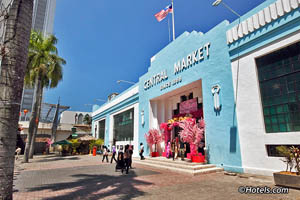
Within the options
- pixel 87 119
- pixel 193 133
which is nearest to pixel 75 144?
pixel 193 133

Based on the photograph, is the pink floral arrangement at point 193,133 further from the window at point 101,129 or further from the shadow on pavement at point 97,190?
the window at point 101,129

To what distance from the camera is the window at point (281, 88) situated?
7.72 m

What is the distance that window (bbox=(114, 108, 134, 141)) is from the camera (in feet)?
71.4

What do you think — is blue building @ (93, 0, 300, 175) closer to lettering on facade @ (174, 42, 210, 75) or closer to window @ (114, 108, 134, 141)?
lettering on facade @ (174, 42, 210, 75)

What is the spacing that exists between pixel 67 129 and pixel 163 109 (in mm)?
33351

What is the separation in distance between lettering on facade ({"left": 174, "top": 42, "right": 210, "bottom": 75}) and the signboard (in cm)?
263

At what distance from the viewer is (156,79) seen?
55.4 feet

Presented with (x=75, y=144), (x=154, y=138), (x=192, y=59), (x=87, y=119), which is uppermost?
(x=87, y=119)

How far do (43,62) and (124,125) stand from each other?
1168 cm

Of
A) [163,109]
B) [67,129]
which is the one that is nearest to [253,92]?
[163,109]

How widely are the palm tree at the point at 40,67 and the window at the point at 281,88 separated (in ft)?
61.8

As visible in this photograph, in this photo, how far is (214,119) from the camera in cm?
1077

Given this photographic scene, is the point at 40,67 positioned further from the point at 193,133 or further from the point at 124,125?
the point at 193,133

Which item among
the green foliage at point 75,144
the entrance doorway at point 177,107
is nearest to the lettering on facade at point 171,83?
the entrance doorway at point 177,107
